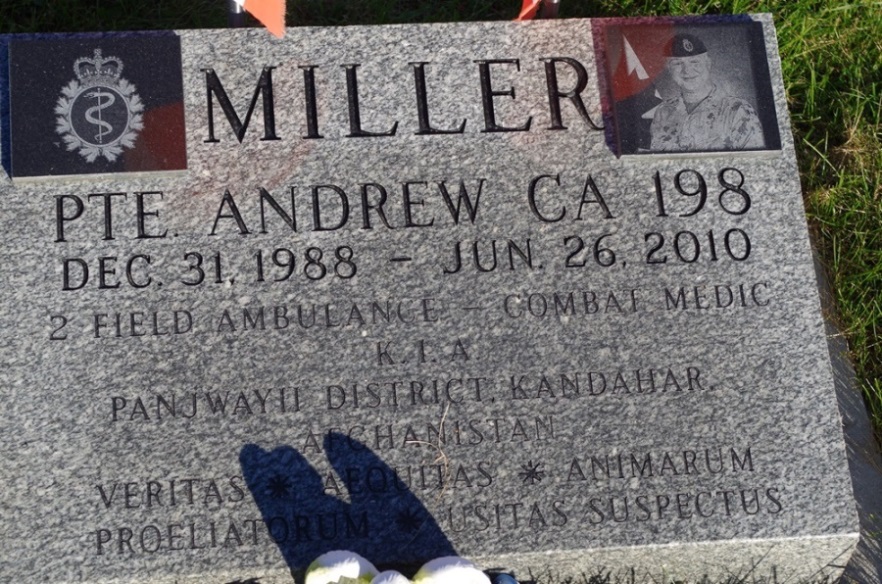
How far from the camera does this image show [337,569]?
265cm

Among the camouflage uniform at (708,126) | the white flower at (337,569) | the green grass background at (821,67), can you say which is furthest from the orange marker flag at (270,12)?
the white flower at (337,569)

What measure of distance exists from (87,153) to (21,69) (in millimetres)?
340

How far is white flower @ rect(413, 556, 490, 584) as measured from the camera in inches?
104

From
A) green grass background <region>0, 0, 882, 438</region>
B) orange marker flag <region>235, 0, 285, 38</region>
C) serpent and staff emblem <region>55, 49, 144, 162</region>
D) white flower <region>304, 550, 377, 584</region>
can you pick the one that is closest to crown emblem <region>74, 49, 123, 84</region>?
serpent and staff emblem <region>55, 49, 144, 162</region>

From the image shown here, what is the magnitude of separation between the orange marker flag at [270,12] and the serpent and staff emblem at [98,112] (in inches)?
17.2

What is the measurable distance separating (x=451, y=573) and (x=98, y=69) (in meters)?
1.82

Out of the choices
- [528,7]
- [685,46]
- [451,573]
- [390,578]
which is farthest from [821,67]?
[390,578]

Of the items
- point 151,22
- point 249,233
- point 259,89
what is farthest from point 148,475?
point 151,22

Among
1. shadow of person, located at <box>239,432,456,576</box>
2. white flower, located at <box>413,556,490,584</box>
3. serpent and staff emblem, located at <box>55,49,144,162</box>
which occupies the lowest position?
white flower, located at <box>413,556,490,584</box>

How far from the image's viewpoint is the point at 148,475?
111 inches

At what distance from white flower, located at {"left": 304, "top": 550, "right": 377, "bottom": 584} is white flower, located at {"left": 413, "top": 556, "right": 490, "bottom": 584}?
141 millimetres

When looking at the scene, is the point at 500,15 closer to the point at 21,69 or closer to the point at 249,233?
the point at 249,233

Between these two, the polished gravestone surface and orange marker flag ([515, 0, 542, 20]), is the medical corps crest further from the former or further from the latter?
orange marker flag ([515, 0, 542, 20])

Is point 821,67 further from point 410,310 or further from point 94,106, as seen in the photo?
point 94,106
